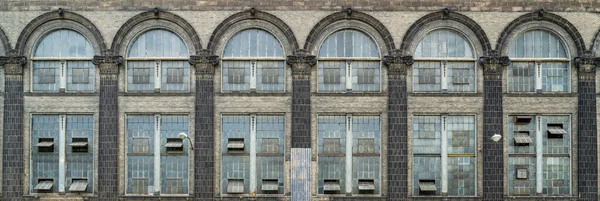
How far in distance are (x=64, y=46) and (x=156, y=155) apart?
712 cm

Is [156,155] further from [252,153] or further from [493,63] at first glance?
[493,63]

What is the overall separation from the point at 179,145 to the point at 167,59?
4.26 metres

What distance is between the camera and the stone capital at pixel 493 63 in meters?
28.1

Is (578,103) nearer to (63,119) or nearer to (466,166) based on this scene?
(466,166)

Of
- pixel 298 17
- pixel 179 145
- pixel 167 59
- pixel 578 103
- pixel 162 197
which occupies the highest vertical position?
pixel 298 17

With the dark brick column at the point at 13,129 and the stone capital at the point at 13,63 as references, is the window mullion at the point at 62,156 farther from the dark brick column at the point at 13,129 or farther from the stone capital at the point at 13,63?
the stone capital at the point at 13,63

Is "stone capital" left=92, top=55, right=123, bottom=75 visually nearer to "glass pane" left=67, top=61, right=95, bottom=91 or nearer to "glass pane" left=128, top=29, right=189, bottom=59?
"glass pane" left=67, top=61, right=95, bottom=91

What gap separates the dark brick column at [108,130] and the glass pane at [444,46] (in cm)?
1486

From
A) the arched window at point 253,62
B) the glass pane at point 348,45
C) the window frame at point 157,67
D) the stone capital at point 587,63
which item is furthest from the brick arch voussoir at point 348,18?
the stone capital at point 587,63

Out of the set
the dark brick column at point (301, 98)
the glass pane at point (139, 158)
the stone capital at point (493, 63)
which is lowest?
the glass pane at point (139, 158)

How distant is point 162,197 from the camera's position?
28031 mm

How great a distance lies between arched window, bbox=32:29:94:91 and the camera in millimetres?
28547

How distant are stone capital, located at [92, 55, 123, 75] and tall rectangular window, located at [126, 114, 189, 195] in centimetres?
236

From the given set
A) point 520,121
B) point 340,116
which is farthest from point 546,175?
point 340,116
